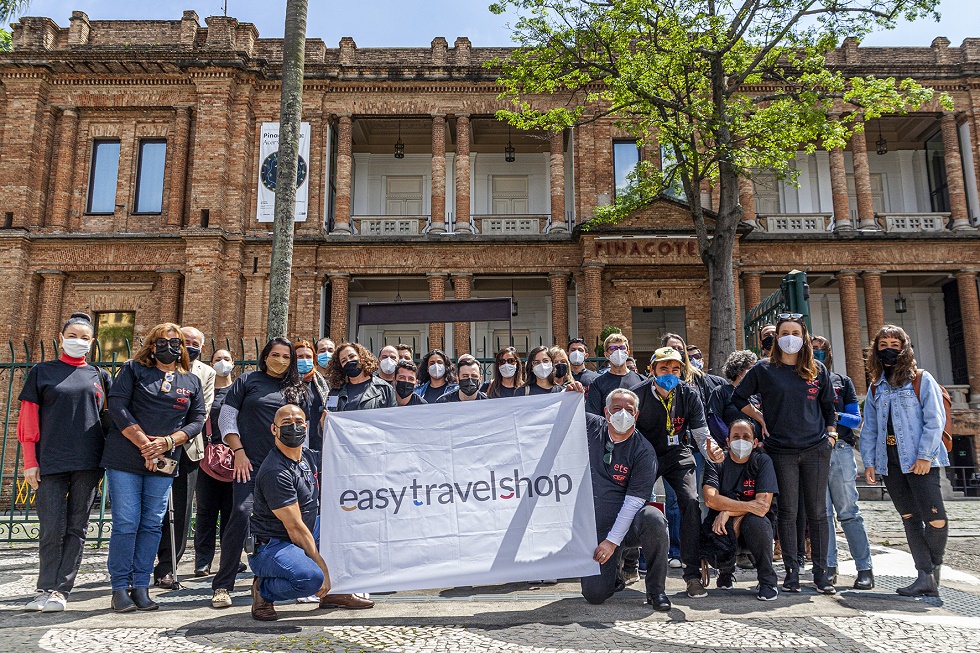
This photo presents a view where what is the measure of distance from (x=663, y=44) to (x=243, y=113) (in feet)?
48.7

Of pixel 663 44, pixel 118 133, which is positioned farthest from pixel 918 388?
pixel 118 133

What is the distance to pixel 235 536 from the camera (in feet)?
17.4

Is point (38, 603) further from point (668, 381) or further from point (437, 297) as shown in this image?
point (437, 297)

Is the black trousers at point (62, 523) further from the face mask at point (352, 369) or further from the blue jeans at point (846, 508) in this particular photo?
the blue jeans at point (846, 508)

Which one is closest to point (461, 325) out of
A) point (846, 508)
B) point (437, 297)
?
point (437, 297)

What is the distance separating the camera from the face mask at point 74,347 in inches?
207

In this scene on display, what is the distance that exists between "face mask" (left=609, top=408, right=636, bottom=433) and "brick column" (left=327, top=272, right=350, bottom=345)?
17.5m

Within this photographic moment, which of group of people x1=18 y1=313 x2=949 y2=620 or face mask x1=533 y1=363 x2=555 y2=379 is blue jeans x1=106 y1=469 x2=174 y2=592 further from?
face mask x1=533 y1=363 x2=555 y2=379

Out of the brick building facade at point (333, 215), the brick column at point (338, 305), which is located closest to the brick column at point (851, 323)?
the brick building facade at point (333, 215)

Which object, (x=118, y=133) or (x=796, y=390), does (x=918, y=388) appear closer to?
(x=796, y=390)

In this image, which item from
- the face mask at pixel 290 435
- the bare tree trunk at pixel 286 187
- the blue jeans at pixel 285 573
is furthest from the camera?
the bare tree trunk at pixel 286 187

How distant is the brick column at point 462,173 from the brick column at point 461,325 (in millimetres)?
1619

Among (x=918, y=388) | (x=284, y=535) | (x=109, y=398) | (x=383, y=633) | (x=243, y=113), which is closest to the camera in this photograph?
(x=383, y=633)

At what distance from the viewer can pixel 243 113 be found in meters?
22.2
